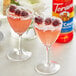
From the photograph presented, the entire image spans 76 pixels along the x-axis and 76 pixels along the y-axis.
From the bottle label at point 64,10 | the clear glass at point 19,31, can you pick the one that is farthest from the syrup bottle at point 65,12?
the clear glass at point 19,31

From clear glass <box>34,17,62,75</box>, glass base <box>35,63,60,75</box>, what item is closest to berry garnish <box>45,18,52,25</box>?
clear glass <box>34,17,62,75</box>

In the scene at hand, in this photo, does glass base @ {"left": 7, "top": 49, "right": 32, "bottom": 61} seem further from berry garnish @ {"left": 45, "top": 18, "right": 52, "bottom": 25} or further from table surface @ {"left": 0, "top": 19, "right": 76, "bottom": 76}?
berry garnish @ {"left": 45, "top": 18, "right": 52, "bottom": 25}

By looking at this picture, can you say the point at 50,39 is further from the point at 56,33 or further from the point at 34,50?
the point at 34,50

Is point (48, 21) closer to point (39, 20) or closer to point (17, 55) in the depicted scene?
point (39, 20)

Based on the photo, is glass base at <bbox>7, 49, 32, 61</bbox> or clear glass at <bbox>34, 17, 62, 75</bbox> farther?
glass base at <bbox>7, 49, 32, 61</bbox>

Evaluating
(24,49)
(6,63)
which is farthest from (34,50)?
(6,63)

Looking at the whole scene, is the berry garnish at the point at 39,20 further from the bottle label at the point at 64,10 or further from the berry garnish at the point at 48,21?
the bottle label at the point at 64,10
